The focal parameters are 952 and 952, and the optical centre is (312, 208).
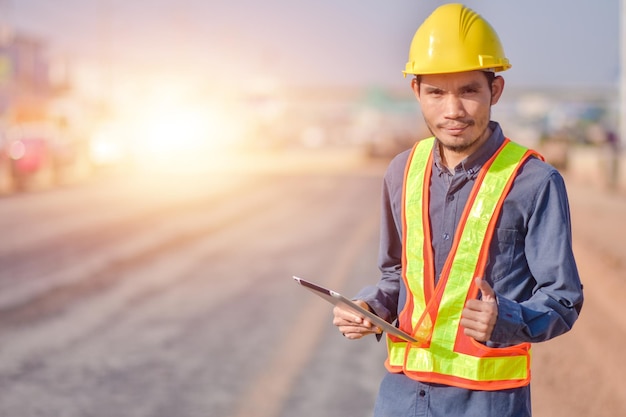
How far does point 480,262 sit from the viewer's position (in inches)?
106

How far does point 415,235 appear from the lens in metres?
2.83

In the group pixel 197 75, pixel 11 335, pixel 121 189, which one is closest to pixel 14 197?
pixel 121 189

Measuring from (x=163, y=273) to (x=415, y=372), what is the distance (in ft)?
31.5

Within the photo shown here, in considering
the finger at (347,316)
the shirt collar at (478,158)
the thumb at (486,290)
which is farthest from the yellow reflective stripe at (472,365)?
the shirt collar at (478,158)

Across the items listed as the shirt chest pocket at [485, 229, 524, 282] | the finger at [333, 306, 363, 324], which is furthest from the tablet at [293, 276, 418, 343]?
the shirt chest pocket at [485, 229, 524, 282]

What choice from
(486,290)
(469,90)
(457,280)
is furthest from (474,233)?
(469,90)

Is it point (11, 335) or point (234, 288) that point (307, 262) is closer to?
point (234, 288)

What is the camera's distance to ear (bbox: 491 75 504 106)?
2.86 metres

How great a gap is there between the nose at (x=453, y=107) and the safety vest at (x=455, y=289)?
17 cm

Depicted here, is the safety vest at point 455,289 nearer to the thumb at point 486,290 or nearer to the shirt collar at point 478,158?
the shirt collar at point 478,158

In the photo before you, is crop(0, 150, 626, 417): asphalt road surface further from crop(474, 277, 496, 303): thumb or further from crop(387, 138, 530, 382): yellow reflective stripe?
crop(474, 277, 496, 303): thumb

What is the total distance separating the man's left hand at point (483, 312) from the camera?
7.96ft

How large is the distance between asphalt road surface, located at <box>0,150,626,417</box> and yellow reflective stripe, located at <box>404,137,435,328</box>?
370cm

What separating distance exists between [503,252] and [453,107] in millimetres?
440
